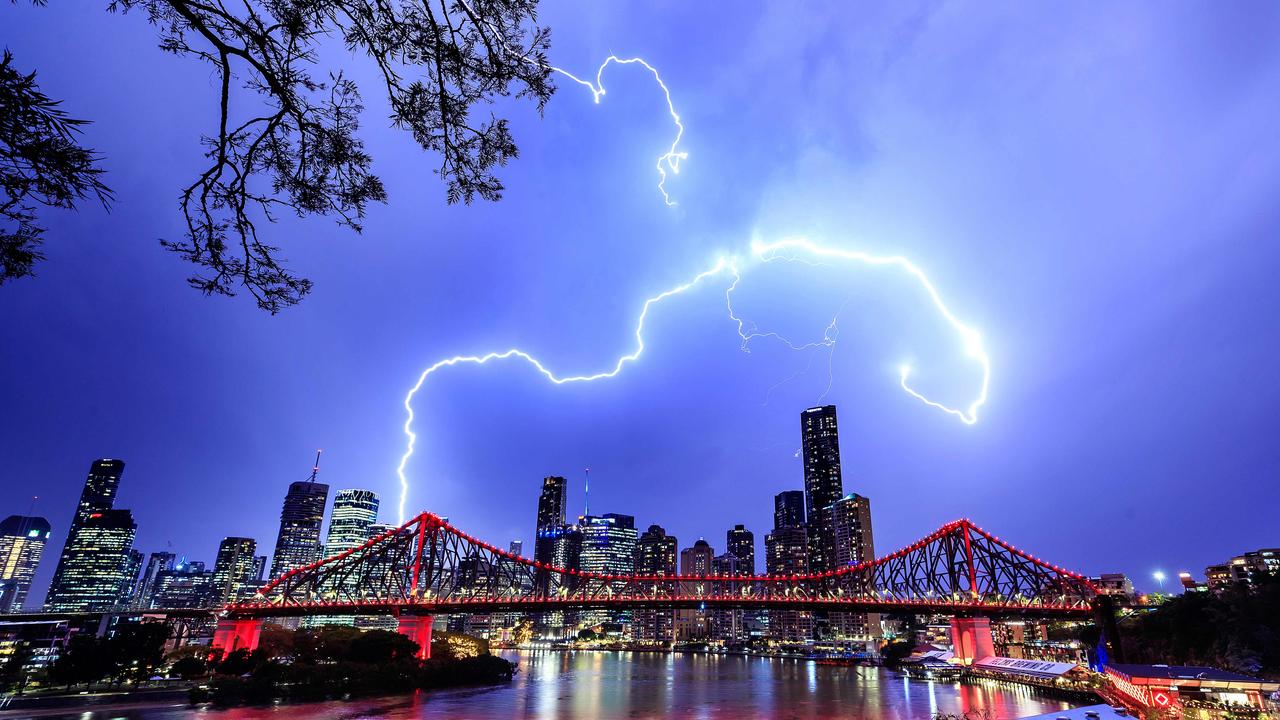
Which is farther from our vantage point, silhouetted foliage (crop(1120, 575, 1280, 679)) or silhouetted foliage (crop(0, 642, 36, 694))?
silhouetted foliage (crop(0, 642, 36, 694))

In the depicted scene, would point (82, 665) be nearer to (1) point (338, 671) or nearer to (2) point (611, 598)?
(1) point (338, 671)

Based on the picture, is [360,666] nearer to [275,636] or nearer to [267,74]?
[275,636]

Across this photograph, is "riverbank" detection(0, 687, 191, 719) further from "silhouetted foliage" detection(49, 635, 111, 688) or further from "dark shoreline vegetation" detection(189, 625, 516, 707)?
"silhouetted foliage" detection(49, 635, 111, 688)

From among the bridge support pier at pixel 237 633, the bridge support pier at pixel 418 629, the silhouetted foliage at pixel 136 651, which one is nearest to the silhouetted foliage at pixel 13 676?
the silhouetted foliage at pixel 136 651

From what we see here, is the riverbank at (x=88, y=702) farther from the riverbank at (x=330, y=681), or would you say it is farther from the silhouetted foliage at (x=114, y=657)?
the silhouetted foliage at (x=114, y=657)

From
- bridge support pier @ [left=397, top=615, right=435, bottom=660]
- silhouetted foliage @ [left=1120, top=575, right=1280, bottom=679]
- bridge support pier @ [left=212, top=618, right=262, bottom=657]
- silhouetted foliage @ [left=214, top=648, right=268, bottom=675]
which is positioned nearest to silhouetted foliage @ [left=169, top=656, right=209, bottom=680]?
silhouetted foliage @ [left=214, top=648, right=268, bottom=675]
